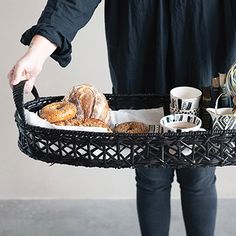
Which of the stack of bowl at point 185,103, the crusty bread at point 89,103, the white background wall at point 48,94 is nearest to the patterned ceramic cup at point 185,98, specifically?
the stack of bowl at point 185,103

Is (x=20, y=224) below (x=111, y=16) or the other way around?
below

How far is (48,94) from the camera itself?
154 cm

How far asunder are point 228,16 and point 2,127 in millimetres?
852

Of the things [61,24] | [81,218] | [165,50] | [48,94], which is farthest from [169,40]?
[81,218]

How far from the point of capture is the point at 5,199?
1.69 metres

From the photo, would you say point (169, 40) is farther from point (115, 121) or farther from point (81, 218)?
point (81, 218)

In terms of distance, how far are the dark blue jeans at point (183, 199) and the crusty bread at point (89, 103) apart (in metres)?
0.21

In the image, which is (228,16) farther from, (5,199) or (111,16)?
(5,199)

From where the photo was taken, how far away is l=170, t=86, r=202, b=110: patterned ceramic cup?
92 cm

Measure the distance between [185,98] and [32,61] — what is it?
0.28 m

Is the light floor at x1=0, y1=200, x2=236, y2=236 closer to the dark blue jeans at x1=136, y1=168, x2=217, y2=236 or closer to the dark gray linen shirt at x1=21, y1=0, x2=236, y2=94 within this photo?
the dark blue jeans at x1=136, y1=168, x2=217, y2=236

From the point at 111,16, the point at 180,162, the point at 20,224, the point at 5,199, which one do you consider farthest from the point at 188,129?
the point at 5,199

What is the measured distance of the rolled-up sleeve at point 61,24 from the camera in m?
0.85

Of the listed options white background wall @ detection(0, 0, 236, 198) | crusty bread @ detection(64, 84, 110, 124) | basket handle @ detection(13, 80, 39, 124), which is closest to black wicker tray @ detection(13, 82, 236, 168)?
basket handle @ detection(13, 80, 39, 124)
